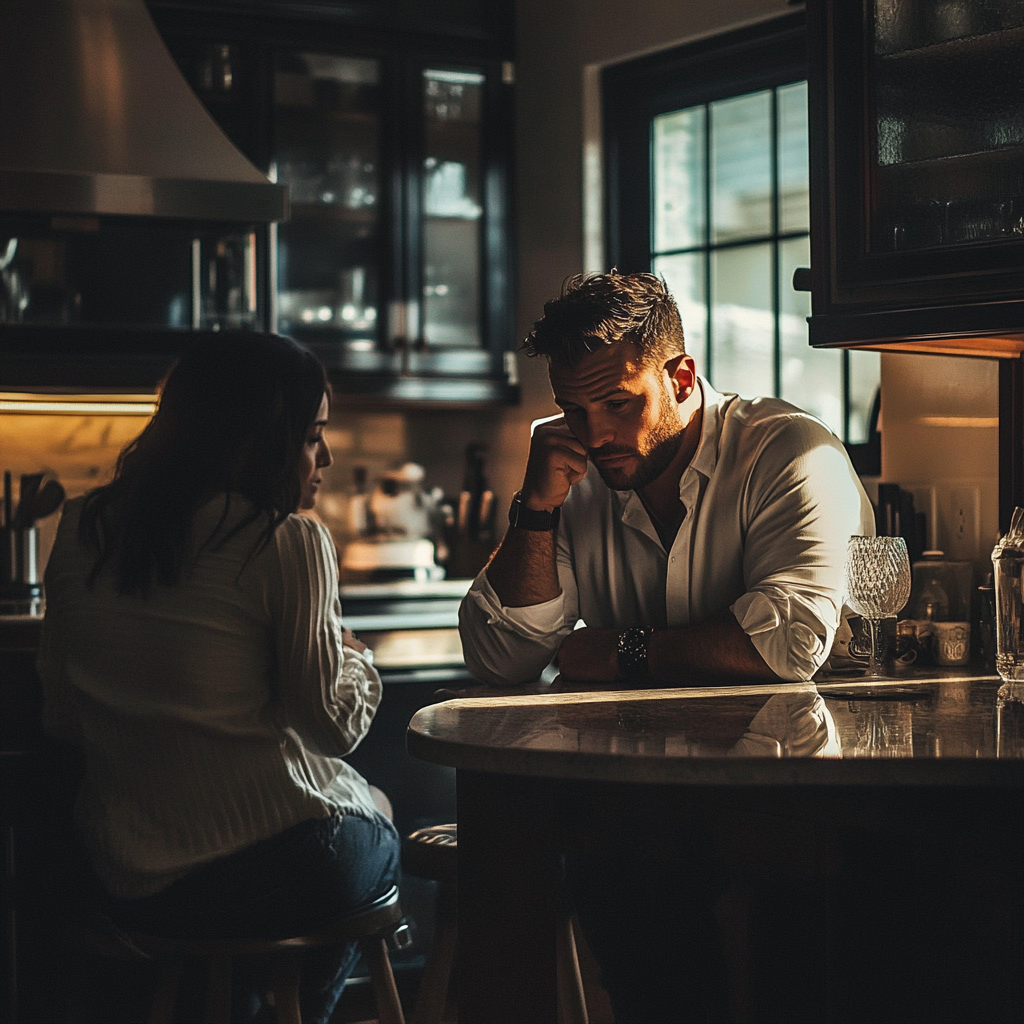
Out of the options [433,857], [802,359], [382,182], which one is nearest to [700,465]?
[433,857]

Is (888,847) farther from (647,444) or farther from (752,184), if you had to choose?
(752,184)

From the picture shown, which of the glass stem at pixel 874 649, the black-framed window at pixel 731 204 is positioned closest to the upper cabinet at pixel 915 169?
the glass stem at pixel 874 649

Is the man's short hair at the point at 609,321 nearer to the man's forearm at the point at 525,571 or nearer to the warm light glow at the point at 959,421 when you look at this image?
the man's forearm at the point at 525,571

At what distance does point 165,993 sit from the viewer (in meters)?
1.80

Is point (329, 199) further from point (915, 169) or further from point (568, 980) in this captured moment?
point (568, 980)

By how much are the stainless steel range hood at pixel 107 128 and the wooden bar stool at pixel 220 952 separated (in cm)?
214

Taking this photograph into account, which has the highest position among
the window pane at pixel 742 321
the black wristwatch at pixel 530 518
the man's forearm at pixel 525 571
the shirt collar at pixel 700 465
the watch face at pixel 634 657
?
the window pane at pixel 742 321

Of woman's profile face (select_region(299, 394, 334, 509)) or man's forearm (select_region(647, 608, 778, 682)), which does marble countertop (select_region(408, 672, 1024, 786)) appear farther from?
woman's profile face (select_region(299, 394, 334, 509))

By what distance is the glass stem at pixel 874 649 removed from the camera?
201 centimetres

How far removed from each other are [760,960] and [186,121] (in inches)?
111

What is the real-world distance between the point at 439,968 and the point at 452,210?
284 cm

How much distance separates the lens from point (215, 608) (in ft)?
6.11

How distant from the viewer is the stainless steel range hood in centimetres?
343

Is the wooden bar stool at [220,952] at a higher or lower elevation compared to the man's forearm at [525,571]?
lower
